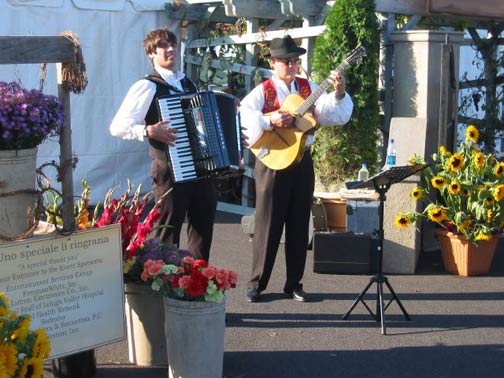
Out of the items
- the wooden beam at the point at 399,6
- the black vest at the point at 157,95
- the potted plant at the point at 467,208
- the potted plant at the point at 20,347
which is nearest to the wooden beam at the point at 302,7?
the wooden beam at the point at 399,6

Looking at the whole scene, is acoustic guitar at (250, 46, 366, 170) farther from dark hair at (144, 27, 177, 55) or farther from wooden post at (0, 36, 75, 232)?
wooden post at (0, 36, 75, 232)

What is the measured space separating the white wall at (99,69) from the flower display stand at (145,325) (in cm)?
536

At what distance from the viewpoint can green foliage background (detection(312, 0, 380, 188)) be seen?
25.6 ft

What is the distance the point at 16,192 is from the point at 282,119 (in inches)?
85.8

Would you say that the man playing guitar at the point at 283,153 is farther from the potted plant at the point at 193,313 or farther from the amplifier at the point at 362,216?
the potted plant at the point at 193,313

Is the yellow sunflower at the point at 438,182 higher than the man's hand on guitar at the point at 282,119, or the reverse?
the man's hand on guitar at the point at 282,119

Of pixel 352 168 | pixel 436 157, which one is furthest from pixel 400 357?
pixel 352 168

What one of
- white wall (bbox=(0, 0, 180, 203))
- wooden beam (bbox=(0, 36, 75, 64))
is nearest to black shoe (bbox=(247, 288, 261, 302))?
wooden beam (bbox=(0, 36, 75, 64))

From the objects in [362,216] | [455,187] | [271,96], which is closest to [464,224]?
[455,187]

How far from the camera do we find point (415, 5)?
8.04 m

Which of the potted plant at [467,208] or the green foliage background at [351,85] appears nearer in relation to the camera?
the potted plant at [467,208]

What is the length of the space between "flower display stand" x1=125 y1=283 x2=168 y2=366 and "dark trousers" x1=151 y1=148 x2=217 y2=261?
661 mm

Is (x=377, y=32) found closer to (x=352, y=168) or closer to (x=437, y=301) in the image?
(x=352, y=168)

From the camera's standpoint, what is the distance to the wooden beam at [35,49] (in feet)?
12.8
